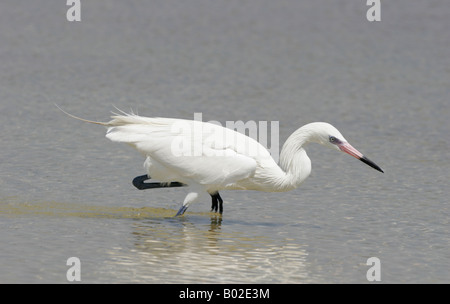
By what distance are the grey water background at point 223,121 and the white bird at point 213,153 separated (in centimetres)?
50

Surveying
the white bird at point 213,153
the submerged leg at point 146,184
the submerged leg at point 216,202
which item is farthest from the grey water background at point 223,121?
the white bird at point 213,153

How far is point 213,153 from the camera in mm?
10586

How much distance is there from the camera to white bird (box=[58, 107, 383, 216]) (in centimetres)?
1055

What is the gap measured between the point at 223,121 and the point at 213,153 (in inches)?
220

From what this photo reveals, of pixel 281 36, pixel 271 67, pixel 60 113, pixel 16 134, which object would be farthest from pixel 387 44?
pixel 16 134

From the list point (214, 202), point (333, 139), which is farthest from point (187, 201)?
point (333, 139)

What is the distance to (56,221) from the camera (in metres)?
10.4

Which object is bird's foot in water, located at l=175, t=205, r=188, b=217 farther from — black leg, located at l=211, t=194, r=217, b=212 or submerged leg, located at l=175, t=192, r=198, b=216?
black leg, located at l=211, t=194, r=217, b=212

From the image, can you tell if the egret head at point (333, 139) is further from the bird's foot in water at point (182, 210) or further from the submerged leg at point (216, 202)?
the bird's foot in water at point (182, 210)

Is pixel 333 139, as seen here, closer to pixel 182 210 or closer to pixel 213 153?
→ pixel 213 153

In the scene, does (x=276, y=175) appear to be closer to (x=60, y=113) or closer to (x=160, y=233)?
(x=160, y=233)
